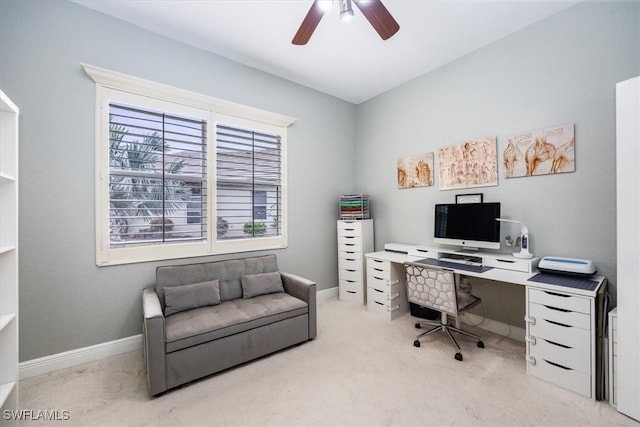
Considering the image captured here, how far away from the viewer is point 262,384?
2.02 meters

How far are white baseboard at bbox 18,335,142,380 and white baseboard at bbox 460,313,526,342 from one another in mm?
3464

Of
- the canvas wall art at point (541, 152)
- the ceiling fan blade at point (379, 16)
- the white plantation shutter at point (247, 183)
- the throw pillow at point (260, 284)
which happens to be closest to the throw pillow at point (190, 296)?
the throw pillow at point (260, 284)

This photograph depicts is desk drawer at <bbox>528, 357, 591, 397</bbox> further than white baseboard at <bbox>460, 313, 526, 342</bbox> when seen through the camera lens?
No

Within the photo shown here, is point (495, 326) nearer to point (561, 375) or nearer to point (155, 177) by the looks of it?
point (561, 375)

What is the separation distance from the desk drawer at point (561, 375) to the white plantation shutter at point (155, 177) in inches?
125

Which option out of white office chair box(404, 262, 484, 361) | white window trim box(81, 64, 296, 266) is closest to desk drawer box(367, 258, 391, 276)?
white office chair box(404, 262, 484, 361)

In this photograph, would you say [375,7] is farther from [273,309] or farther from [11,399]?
[11,399]

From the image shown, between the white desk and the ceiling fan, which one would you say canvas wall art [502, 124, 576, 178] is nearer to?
the white desk

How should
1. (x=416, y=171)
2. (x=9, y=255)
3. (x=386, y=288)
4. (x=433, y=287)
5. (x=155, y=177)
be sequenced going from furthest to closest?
1. (x=416, y=171)
2. (x=386, y=288)
3. (x=155, y=177)
4. (x=433, y=287)
5. (x=9, y=255)

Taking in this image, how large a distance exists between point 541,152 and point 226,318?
3.23 metres

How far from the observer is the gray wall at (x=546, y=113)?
2186 mm

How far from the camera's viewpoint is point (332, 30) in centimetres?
263

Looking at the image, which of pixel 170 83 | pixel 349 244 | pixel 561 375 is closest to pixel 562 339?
pixel 561 375

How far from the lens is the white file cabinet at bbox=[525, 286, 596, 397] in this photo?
1820 mm
